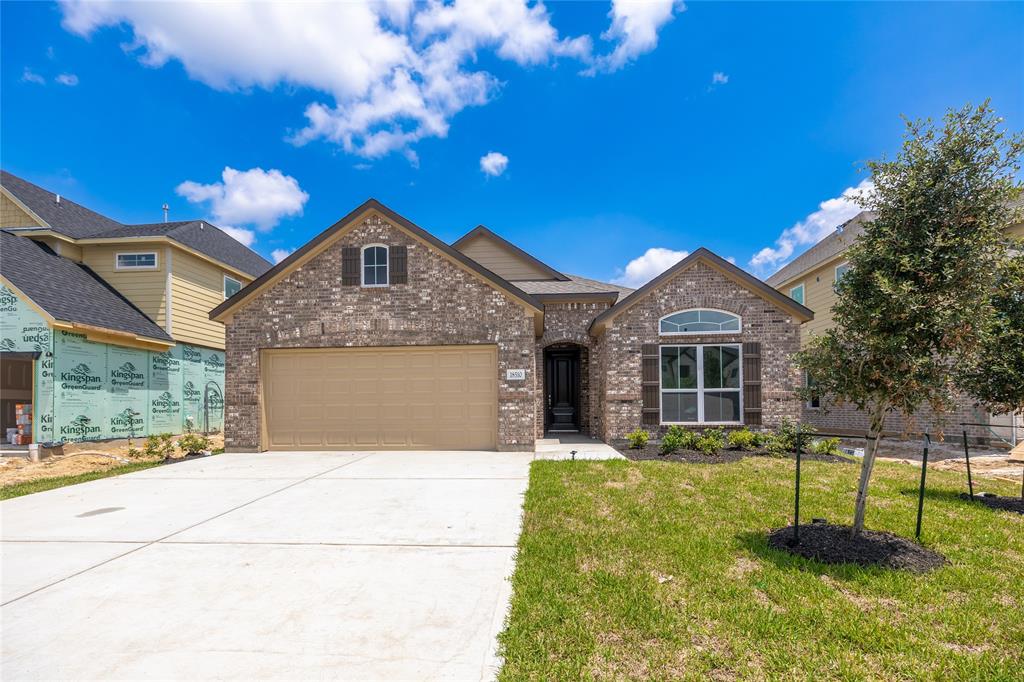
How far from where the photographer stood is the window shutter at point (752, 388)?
474 inches

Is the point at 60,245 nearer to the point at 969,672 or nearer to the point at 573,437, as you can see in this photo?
the point at 573,437

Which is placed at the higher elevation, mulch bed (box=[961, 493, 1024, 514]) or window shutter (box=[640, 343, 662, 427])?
window shutter (box=[640, 343, 662, 427])

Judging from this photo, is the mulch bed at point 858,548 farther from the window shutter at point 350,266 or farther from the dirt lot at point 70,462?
the dirt lot at point 70,462

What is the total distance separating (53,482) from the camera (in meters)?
8.97

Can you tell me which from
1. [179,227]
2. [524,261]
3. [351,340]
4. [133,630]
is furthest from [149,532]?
[179,227]

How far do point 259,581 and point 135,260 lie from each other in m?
15.3

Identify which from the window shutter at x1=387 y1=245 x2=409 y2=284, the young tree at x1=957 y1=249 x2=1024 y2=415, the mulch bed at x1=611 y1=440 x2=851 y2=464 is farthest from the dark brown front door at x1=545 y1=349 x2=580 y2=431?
the young tree at x1=957 y1=249 x2=1024 y2=415

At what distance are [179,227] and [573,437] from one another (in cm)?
1459

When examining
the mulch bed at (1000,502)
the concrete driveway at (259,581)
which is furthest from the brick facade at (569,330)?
the mulch bed at (1000,502)

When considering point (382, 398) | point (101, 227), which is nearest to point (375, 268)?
point (382, 398)

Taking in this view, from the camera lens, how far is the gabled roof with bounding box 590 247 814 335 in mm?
12055

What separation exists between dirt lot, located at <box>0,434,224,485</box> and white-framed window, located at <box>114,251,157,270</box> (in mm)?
5567

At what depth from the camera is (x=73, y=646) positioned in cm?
328

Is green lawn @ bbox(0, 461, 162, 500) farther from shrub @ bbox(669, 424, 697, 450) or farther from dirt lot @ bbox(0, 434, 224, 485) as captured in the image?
shrub @ bbox(669, 424, 697, 450)
